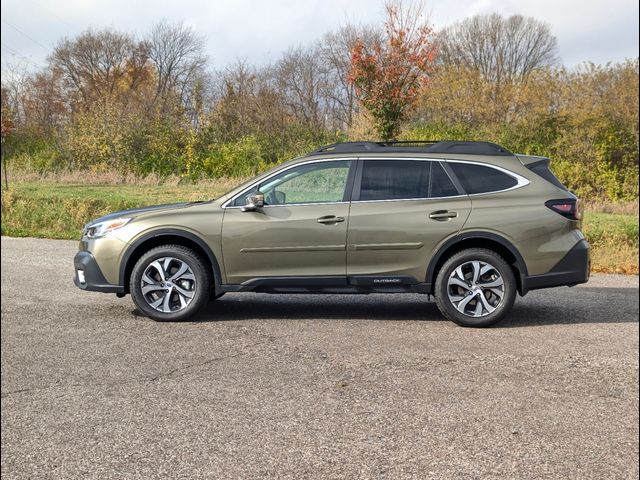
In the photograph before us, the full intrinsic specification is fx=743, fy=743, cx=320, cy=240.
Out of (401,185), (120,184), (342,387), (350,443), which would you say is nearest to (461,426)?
(350,443)

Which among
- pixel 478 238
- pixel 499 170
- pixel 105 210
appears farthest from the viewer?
pixel 105 210

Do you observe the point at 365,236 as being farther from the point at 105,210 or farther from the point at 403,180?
the point at 105,210

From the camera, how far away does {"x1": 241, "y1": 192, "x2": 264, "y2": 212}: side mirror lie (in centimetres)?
662

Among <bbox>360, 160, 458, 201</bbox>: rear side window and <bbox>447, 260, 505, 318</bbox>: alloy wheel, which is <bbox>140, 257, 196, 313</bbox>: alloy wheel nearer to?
<bbox>360, 160, 458, 201</bbox>: rear side window

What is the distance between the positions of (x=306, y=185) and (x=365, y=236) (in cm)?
76

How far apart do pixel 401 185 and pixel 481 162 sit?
0.80 metres

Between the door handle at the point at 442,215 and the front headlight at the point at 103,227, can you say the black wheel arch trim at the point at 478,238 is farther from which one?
the front headlight at the point at 103,227

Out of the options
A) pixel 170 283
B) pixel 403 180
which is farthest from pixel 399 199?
pixel 170 283

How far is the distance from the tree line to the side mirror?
93cm

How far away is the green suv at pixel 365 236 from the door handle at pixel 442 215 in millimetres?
11

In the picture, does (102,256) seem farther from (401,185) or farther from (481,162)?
(481,162)

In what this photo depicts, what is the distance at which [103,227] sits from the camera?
6855 mm

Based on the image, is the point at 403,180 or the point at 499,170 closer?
the point at 403,180

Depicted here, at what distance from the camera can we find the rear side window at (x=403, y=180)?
6691 millimetres
